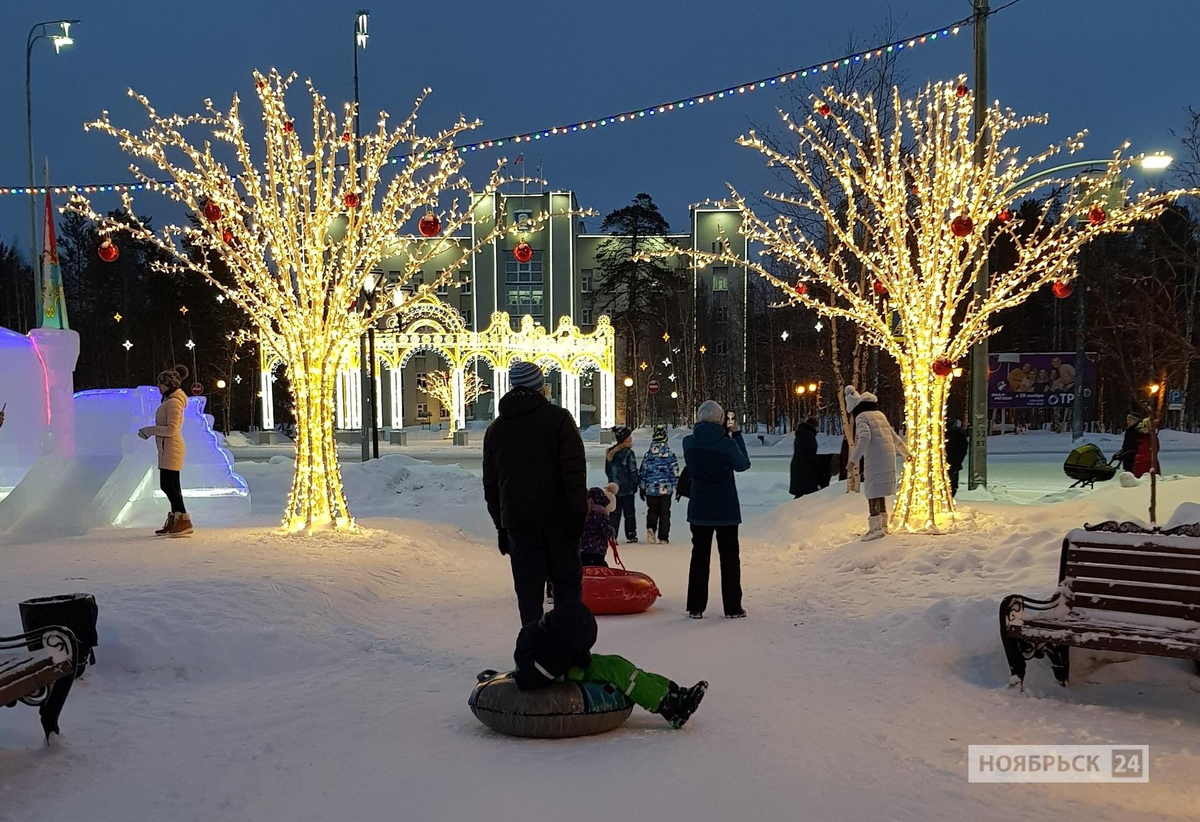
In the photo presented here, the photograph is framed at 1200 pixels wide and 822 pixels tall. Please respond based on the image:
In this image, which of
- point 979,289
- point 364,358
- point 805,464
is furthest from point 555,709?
point 364,358

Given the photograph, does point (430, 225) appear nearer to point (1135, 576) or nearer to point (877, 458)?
point (877, 458)

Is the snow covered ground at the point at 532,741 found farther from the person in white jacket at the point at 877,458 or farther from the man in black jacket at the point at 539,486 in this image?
the man in black jacket at the point at 539,486

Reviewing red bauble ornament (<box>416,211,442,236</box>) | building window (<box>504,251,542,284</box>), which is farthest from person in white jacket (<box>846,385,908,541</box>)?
building window (<box>504,251,542,284</box>)

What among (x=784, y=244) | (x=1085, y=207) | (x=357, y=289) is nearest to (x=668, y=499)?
(x=784, y=244)

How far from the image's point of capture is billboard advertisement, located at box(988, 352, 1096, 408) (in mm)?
37781

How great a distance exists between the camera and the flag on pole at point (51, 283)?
13086 millimetres

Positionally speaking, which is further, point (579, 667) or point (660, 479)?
point (660, 479)

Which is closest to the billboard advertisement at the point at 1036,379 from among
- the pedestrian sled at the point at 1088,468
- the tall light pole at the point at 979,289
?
the pedestrian sled at the point at 1088,468

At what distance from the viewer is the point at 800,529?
510 inches

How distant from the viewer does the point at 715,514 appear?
25.7 ft

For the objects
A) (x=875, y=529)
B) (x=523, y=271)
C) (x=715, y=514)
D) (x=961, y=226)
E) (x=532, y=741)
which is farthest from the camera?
(x=523, y=271)

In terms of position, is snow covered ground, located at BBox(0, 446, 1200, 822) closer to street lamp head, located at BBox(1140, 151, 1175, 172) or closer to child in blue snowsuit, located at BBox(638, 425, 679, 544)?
child in blue snowsuit, located at BBox(638, 425, 679, 544)

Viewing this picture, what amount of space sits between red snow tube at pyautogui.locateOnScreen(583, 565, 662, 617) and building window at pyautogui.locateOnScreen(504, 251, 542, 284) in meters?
57.1

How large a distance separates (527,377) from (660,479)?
7699 mm
